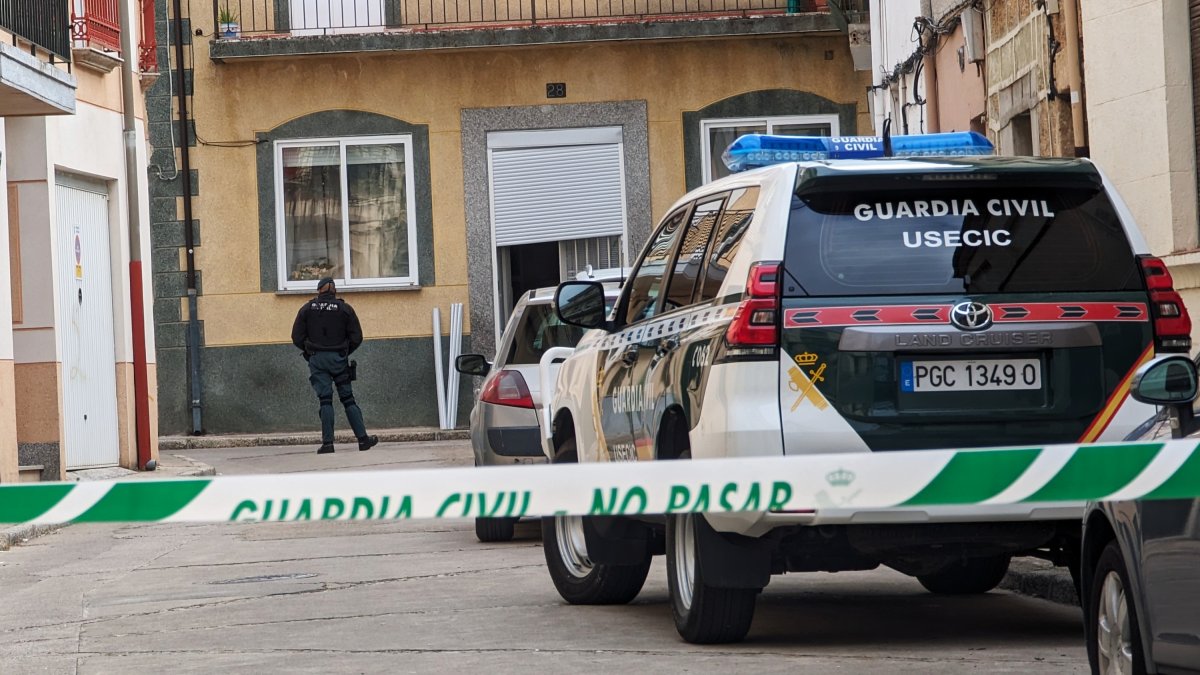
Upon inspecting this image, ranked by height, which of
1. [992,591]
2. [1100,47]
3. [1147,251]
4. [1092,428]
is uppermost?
[1100,47]

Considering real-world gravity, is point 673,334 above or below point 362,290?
below

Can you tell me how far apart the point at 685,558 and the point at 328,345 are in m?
15.4

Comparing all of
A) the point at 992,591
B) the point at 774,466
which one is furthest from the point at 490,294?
the point at 774,466

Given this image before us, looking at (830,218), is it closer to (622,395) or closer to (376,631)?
(622,395)

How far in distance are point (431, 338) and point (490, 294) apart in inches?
39.0

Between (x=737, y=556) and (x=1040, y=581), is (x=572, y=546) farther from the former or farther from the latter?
(x=737, y=556)

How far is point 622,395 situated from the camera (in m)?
8.63

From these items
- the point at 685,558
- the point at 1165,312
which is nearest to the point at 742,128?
the point at 685,558

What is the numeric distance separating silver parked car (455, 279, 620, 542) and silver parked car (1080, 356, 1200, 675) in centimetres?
678

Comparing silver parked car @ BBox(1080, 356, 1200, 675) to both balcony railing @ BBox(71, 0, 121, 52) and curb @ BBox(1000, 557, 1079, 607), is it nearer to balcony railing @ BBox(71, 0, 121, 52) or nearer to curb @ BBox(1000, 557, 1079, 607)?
curb @ BBox(1000, 557, 1079, 607)

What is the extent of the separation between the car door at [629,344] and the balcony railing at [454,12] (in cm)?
1785

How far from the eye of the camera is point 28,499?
14.8ft

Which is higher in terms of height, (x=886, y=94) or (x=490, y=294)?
(x=886, y=94)

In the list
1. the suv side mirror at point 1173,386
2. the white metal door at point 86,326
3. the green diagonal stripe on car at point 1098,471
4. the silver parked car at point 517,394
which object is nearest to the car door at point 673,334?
the suv side mirror at point 1173,386
